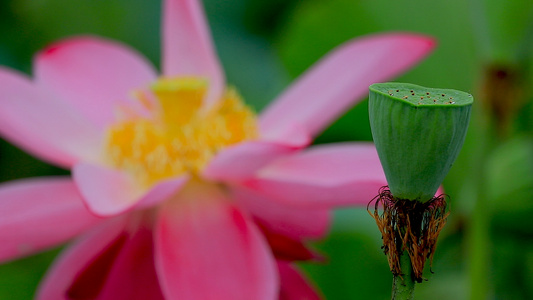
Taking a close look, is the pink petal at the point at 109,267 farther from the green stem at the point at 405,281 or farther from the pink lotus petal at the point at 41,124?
the green stem at the point at 405,281

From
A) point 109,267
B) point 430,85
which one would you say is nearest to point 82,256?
point 109,267

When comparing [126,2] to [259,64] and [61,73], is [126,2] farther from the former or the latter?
[61,73]

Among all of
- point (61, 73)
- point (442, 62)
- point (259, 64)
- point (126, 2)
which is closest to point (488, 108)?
point (442, 62)

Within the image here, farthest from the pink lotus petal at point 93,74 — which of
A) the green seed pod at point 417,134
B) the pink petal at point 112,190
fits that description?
the green seed pod at point 417,134

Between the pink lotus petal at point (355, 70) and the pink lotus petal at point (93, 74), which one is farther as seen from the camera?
the pink lotus petal at point (93, 74)

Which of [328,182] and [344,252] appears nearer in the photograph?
[328,182]

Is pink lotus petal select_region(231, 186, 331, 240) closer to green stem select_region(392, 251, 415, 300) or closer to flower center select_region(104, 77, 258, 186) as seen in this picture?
flower center select_region(104, 77, 258, 186)

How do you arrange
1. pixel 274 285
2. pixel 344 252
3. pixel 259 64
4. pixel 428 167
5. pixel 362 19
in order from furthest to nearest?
pixel 259 64
pixel 362 19
pixel 344 252
pixel 274 285
pixel 428 167

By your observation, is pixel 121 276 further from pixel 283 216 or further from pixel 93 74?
pixel 93 74
